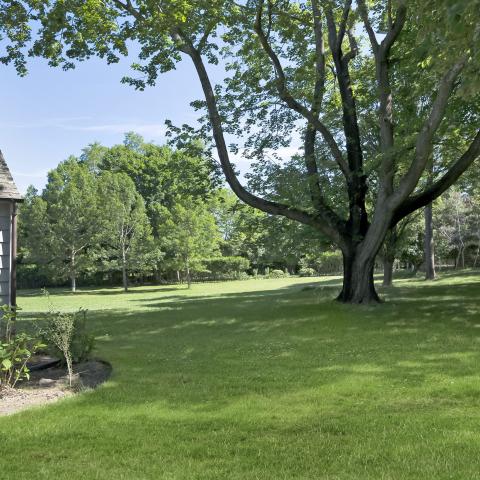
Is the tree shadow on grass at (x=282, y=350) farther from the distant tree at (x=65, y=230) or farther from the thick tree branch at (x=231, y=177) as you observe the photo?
the distant tree at (x=65, y=230)

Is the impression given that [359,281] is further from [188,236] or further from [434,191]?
[188,236]

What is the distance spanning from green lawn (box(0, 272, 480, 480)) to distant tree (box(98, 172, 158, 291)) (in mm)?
31029

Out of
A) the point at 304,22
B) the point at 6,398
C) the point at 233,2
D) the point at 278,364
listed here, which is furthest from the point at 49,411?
the point at 304,22

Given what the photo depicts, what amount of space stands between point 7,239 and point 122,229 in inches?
1243

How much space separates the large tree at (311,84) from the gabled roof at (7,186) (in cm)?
633

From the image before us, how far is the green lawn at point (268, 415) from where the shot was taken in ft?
13.2

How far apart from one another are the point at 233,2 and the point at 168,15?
3197 mm

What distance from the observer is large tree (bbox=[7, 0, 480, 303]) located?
14992mm

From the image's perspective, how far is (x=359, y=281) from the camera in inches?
656

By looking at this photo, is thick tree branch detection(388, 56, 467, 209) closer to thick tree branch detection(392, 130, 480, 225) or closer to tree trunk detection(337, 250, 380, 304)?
thick tree branch detection(392, 130, 480, 225)

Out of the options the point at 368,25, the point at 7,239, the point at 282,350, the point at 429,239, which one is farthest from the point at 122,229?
the point at 282,350

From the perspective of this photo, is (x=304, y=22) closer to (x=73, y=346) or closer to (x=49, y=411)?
(x=73, y=346)

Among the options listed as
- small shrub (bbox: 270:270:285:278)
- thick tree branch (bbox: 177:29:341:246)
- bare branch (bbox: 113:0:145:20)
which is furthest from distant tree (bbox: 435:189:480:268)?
bare branch (bbox: 113:0:145:20)

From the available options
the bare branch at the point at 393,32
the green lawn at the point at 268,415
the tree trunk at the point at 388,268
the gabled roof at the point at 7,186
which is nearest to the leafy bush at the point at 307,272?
the tree trunk at the point at 388,268
